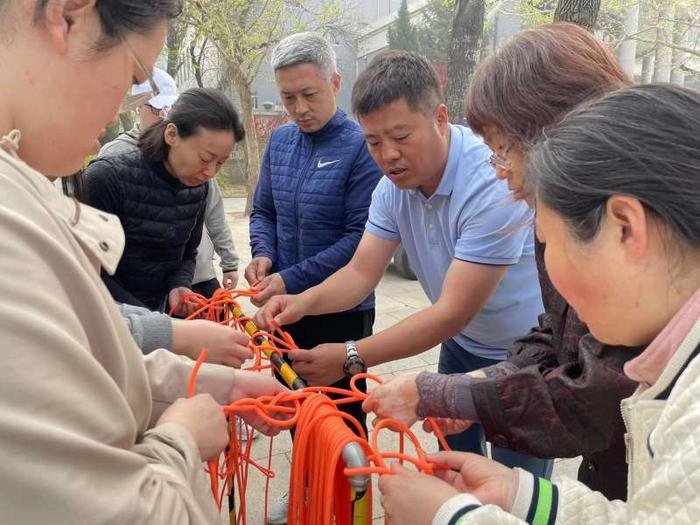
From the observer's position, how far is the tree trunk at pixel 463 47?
721cm

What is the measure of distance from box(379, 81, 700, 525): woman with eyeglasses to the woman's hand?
1.14 feet

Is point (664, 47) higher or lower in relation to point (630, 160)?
higher

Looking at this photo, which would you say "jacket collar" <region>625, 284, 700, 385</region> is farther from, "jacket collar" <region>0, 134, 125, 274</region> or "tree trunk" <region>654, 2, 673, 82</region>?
"tree trunk" <region>654, 2, 673, 82</region>

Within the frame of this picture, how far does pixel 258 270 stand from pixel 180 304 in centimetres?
48

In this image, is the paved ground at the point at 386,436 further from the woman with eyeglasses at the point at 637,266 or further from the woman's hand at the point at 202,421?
the woman's hand at the point at 202,421

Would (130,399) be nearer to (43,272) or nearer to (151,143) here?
(43,272)

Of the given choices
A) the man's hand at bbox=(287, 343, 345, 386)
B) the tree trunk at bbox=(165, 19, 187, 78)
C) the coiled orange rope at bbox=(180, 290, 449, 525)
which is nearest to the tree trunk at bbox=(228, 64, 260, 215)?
the tree trunk at bbox=(165, 19, 187, 78)

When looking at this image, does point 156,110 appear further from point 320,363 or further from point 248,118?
point 248,118

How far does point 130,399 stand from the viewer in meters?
0.84

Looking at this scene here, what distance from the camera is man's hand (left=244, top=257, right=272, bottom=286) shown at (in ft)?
8.94

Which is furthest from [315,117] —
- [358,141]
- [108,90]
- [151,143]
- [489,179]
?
[108,90]

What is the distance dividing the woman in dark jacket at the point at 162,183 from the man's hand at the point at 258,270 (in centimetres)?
32

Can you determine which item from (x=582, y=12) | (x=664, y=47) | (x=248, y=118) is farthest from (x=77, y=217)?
(x=664, y=47)

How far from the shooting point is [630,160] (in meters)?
0.83
